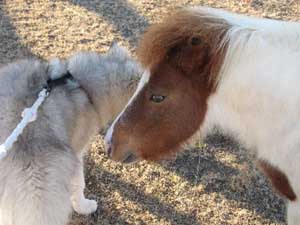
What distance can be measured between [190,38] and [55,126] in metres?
0.92

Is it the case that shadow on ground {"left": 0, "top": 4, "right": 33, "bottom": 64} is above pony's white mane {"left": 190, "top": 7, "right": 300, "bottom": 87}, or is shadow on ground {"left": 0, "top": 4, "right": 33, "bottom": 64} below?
below

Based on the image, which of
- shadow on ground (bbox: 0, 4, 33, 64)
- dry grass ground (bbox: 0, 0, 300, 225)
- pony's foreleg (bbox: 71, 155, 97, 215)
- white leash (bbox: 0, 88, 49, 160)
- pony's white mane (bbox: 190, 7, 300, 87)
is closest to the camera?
pony's white mane (bbox: 190, 7, 300, 87)

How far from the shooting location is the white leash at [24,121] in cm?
215

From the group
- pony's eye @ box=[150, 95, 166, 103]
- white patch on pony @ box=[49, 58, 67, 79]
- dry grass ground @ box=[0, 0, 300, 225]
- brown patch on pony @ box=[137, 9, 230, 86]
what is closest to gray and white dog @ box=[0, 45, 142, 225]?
white patch on pony @ box=[49, 58, 67, 79]

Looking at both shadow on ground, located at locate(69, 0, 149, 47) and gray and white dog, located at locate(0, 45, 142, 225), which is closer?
gray and white dog, located at locate(0, 45, 142, 225)

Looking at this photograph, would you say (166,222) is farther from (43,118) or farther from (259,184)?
(43,118)

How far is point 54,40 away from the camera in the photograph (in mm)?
4445

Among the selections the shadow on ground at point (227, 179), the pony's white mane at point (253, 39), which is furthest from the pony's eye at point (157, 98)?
the shadow on ground at point (227, 179)

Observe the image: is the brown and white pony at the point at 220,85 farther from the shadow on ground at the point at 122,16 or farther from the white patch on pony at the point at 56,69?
the shadow on ground at the point at 122,16

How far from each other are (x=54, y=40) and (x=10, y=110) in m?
2.07

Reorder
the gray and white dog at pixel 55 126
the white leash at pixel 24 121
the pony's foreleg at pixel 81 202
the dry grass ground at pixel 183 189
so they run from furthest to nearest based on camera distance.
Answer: the dry grass ground at pixel 183 189 → the pony's foreleg at pixel 81 202 → the gray and white dog at pixel 55 126 → the white leash at pixel 24 121

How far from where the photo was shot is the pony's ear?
203 centimetres

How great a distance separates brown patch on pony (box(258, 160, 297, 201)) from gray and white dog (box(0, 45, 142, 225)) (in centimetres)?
93

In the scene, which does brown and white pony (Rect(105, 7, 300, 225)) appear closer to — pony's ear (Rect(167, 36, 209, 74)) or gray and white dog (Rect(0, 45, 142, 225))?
pony's ear (Rect(167, 36, 209, 74))
